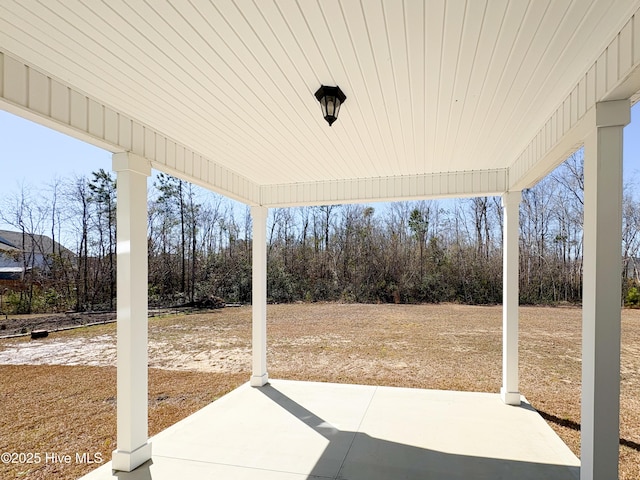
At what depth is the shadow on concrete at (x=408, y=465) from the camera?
273 centimetres

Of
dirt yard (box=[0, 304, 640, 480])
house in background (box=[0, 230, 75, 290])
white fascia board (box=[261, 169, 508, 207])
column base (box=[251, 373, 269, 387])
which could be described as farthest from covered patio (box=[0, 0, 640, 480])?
house in background (box=[0, 230, 75, 290])

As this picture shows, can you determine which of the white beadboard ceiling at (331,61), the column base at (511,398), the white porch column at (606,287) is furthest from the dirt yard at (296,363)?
the white beadboard ceiling at (331,61)

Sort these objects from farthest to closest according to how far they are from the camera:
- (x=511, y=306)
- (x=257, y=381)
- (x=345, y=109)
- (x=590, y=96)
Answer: (x=257, y=381) < (x=511, y=306) < (x=345, y=109) < (x=590, y=96)

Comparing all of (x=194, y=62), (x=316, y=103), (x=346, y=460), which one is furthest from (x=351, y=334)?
(x=194, y=62)

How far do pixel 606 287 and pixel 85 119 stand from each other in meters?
3.12

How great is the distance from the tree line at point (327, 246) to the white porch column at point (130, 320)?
5023mm

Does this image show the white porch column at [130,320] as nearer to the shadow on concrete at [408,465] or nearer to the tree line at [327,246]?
the shadow on concrete at [408,465]

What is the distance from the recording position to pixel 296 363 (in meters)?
6.90

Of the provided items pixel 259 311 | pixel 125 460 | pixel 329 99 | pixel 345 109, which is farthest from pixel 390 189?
pixel 125 460

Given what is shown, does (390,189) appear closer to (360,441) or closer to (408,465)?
(360,441)

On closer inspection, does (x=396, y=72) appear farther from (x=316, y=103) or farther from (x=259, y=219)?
(x=259, y=219)

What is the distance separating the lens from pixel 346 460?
2975 millimetres

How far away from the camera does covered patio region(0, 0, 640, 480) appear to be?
1.66 m

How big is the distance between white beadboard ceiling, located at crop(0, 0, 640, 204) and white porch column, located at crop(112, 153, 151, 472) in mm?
314
